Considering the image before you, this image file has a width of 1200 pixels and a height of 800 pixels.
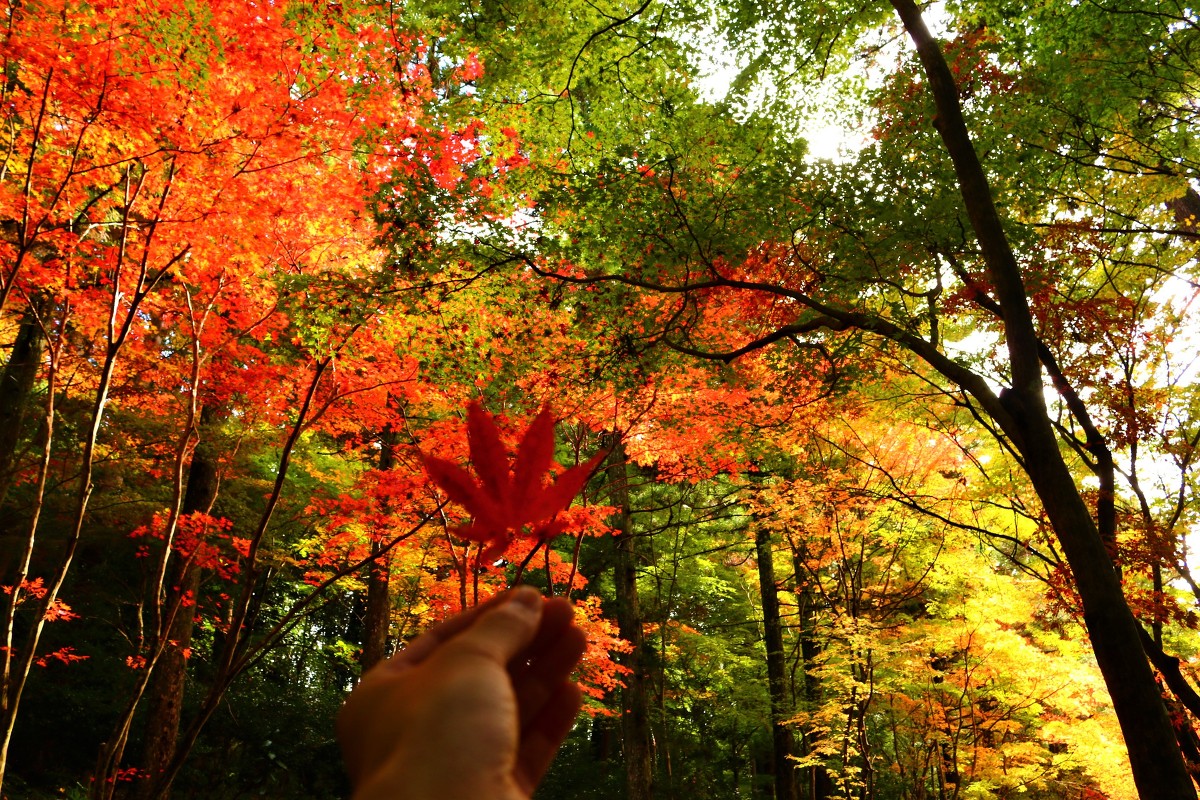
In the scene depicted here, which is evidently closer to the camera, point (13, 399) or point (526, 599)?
point (526, 599)

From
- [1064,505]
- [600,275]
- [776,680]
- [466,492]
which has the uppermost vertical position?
[600,275]

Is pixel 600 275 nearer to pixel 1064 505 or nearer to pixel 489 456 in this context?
pixel 1064 505

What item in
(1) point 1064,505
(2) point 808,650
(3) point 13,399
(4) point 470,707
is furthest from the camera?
(2) point 808,650

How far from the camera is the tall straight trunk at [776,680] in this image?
11719 mm

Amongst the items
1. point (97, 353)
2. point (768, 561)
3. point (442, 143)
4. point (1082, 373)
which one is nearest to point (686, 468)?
point (768, 561)

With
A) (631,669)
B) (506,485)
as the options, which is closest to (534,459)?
(506,485)

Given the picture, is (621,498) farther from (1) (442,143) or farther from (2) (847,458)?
(1) (442,143)

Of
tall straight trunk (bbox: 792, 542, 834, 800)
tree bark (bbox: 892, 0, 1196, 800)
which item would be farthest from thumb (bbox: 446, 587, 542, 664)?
tall straight trunk (bbox: 792, 542, 834, 800)

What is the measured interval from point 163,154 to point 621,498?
26.6 feet

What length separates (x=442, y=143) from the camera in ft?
20.4

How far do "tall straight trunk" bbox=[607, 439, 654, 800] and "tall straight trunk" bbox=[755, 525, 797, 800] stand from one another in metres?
2.36

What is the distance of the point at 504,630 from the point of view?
0.67 m

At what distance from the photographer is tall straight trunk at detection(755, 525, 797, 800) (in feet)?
38.4

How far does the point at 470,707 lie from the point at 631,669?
1054 centimetres
